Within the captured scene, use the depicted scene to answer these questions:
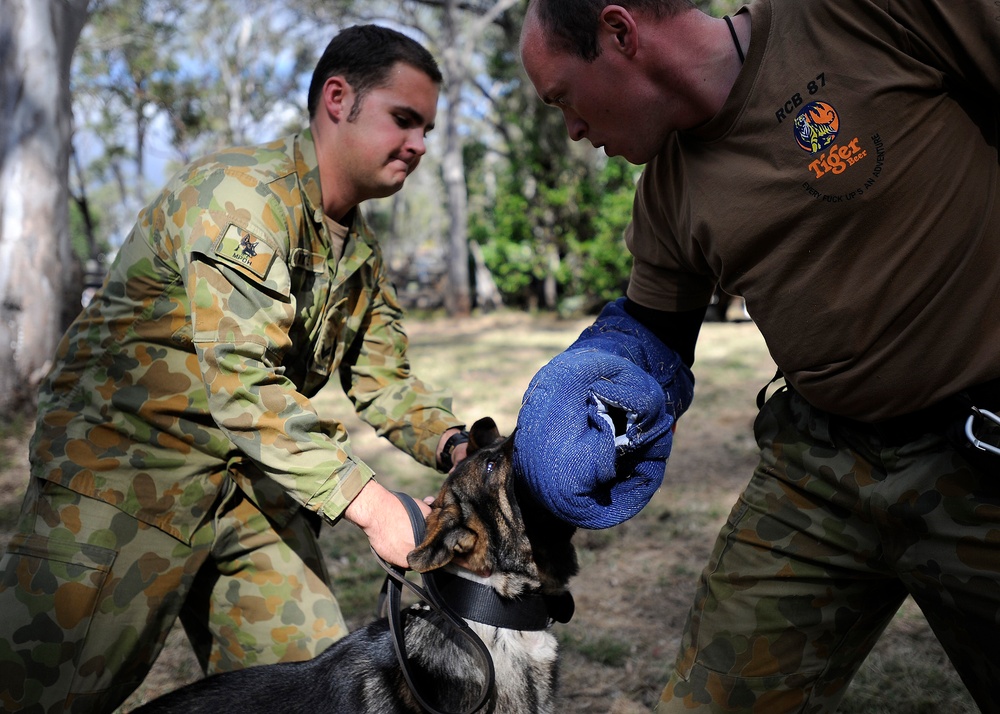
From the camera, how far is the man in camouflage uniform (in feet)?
7.79

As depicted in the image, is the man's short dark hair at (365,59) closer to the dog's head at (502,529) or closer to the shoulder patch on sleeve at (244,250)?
the shoulder patch on sleeve at (244,250)

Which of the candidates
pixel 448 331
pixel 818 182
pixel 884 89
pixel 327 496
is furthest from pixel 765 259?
pixel 448 331

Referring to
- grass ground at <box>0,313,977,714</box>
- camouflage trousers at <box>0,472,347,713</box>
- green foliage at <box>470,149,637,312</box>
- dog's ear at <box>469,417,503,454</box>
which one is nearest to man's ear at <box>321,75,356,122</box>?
dog's ear at <box>469,417,503,454</box>

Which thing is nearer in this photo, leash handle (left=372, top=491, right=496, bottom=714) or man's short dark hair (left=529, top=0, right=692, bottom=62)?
man's short dark hair (left=529, top=0, right=692, bottom=62)

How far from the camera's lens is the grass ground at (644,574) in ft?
12.2

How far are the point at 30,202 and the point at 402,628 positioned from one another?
301 inches

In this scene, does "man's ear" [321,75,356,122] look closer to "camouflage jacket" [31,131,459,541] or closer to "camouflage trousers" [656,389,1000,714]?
"camouflage jacket" [31,131,459,541]

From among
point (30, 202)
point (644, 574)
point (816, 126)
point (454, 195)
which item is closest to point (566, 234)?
point (454, 195)

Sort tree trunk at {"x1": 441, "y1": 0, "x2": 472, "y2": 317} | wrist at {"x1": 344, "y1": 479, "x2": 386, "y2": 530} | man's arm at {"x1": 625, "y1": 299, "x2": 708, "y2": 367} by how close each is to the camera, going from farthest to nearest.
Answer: tree trunk at {"x1": 441, "y1": 0, "x2": 472, "y2": 317}
man's arm at {"x1": 625, "y1": 299, "x2": 708, "y2": 367}
wrist at {"x1": 344, "y1": 479, "x2": 386, "y2": 530}

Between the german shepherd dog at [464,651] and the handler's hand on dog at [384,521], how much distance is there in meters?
0.09

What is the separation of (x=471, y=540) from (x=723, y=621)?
2.58 feet

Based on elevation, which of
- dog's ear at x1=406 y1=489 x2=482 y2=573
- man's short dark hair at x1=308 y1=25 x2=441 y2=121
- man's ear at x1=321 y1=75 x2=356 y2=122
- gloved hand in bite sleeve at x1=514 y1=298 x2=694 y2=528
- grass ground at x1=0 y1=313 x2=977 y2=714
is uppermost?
man's short dark hair at x1=308 y1=25 x2=441 y2=121

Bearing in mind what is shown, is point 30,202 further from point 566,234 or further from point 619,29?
point 566,234

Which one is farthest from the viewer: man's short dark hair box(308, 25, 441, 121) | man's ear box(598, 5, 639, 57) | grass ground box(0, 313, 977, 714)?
grass ground box(0, 313, 977, 714)
